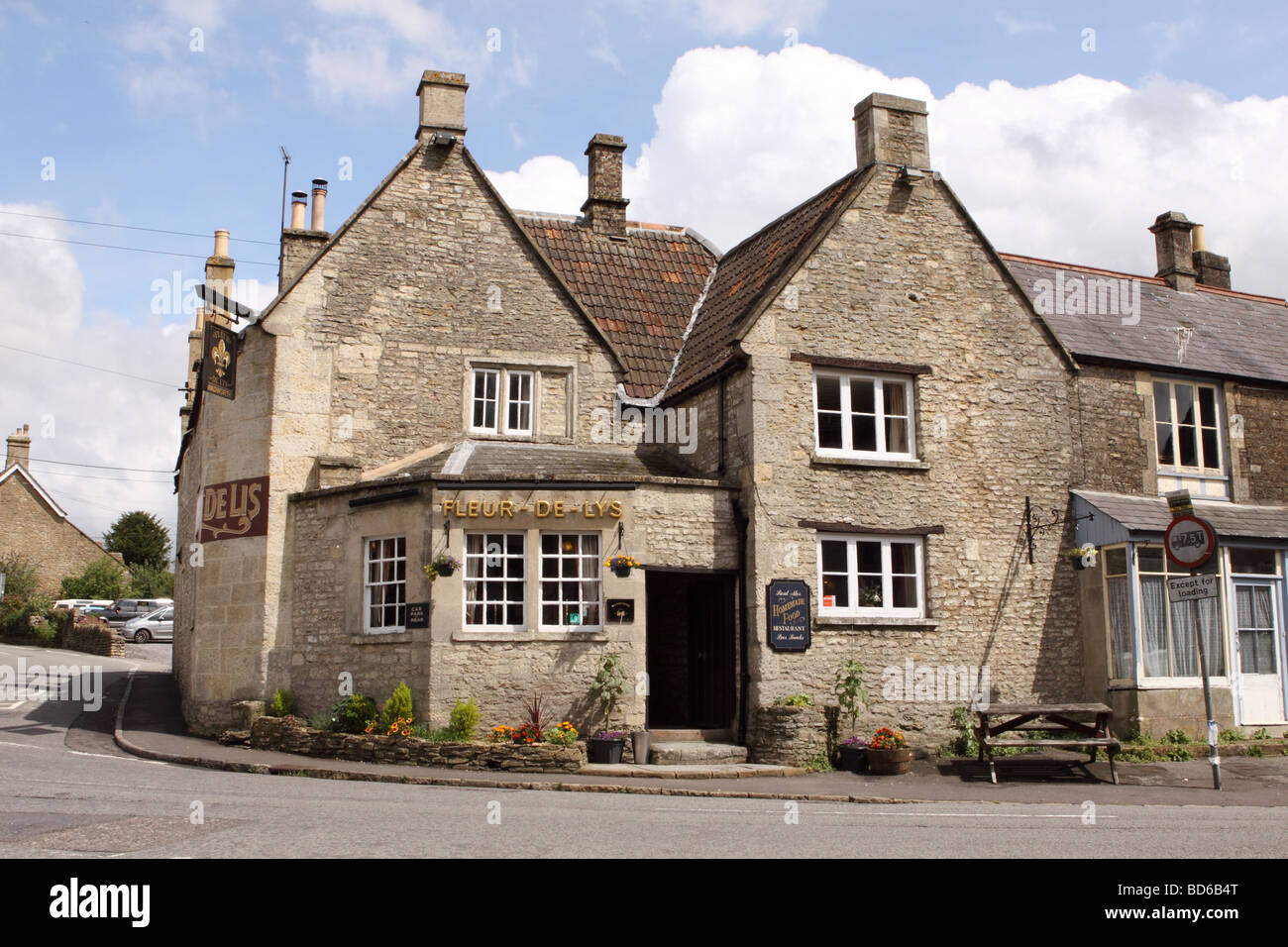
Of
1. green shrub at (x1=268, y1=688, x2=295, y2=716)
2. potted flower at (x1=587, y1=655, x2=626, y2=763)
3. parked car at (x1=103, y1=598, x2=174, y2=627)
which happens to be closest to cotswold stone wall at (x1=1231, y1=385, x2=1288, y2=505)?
potted flower at (x1=587, y1=655, x2=626, y2=763)

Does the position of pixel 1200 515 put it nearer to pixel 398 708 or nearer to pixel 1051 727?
pixel 1051 727

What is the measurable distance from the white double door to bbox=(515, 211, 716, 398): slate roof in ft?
36.3

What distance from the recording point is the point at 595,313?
22.3 meters

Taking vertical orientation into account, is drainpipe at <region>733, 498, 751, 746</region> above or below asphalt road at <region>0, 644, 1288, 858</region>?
above

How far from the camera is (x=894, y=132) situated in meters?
20.2

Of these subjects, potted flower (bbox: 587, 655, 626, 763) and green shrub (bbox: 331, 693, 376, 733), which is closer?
potted flower (bbox: 587, 655, 626, 763)

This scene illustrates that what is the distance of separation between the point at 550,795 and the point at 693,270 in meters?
14.2

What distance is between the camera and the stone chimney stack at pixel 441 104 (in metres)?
21.4

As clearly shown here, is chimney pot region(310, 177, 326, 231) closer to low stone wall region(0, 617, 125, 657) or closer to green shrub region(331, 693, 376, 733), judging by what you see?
green shrub region(331, 693, 376, 733)

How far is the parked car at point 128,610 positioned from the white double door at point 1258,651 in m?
40.4

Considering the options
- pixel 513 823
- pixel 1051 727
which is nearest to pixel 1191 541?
pixel 1051 727

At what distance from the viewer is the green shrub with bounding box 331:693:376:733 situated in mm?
16953

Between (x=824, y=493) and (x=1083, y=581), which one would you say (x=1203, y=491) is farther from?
(x=824, y=493)

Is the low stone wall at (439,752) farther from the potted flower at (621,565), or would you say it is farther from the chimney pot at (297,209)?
the chimney pot at (297,209)
